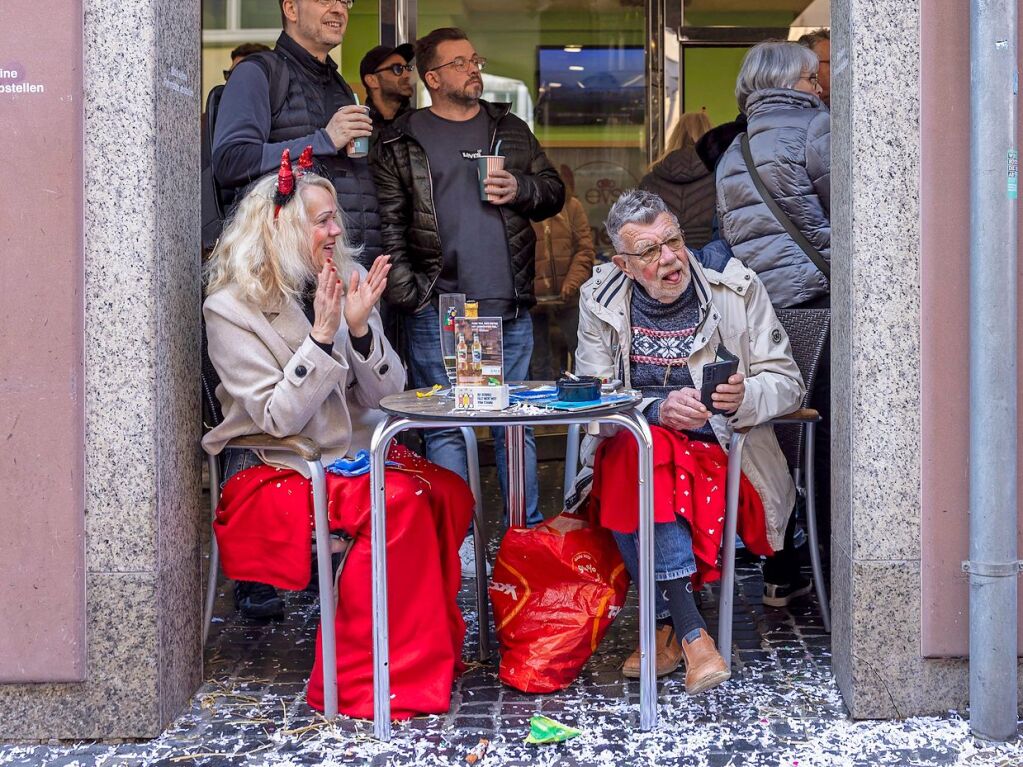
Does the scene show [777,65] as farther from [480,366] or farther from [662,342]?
[480,366]

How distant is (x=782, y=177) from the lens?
4660mm

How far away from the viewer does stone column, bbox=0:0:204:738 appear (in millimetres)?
3498

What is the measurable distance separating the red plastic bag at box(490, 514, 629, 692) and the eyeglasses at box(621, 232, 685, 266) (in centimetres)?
85

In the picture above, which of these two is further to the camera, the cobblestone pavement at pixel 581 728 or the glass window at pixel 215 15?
the glass window at pixel 215 15

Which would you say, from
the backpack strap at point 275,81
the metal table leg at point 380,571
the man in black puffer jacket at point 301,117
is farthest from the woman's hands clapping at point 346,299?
the backpack strap at point 275,81

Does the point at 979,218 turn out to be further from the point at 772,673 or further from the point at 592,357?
the point at 772,673

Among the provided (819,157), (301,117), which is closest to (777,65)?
(819,157)

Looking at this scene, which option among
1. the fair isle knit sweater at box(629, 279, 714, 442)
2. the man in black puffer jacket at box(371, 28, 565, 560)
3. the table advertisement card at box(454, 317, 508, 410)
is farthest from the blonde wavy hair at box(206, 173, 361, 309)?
the man in black puffer jacket at box(371, 28, 565, 560)

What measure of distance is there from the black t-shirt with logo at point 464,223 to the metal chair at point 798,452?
1.30 metres

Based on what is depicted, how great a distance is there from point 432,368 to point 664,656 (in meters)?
1.80

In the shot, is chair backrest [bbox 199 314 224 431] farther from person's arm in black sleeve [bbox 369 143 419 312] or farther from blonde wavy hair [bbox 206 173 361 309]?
person's arm in black sleeve [bbox 369 143 419 312]

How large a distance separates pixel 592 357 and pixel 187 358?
1.26m

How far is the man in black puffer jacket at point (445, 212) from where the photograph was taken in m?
5.27

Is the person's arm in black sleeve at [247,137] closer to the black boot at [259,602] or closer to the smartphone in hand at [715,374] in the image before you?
the black boot at [259,602]
